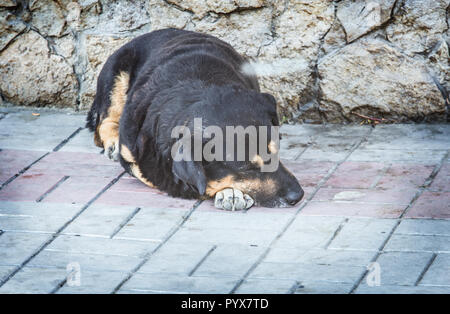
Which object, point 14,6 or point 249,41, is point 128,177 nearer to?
point 249,41

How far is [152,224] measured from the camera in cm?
482

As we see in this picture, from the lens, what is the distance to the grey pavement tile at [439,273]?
390cm

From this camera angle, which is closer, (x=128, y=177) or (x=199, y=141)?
(x=199, y=141)

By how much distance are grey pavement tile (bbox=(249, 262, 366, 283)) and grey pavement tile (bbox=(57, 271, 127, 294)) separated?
713 millimetres

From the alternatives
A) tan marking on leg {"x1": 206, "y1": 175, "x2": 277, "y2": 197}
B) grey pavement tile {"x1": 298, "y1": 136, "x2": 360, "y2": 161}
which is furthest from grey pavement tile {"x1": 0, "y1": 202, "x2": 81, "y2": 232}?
grey pavement tile {"x1": 298, "y1": 136, "x2": 360, "y2": 161}

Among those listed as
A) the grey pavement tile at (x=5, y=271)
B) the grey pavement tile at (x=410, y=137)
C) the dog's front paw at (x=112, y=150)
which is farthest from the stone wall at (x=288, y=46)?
the grey pavement tile at (x=5, y=271)

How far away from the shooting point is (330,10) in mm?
6488

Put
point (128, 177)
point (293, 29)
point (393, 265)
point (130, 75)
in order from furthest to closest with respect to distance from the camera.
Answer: point (293, 29), point (130, 75), point (128, 177), point (393, 265)

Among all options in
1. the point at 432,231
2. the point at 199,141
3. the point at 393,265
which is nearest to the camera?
the point at 393,265

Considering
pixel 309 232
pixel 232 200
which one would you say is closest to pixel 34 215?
pixel 232 200

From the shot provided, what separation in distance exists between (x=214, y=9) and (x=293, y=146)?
4.69 feet

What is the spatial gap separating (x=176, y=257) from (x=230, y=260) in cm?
31

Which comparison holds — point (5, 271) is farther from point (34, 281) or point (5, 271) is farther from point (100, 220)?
point (100, 220)

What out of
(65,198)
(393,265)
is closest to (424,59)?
(393,265)
